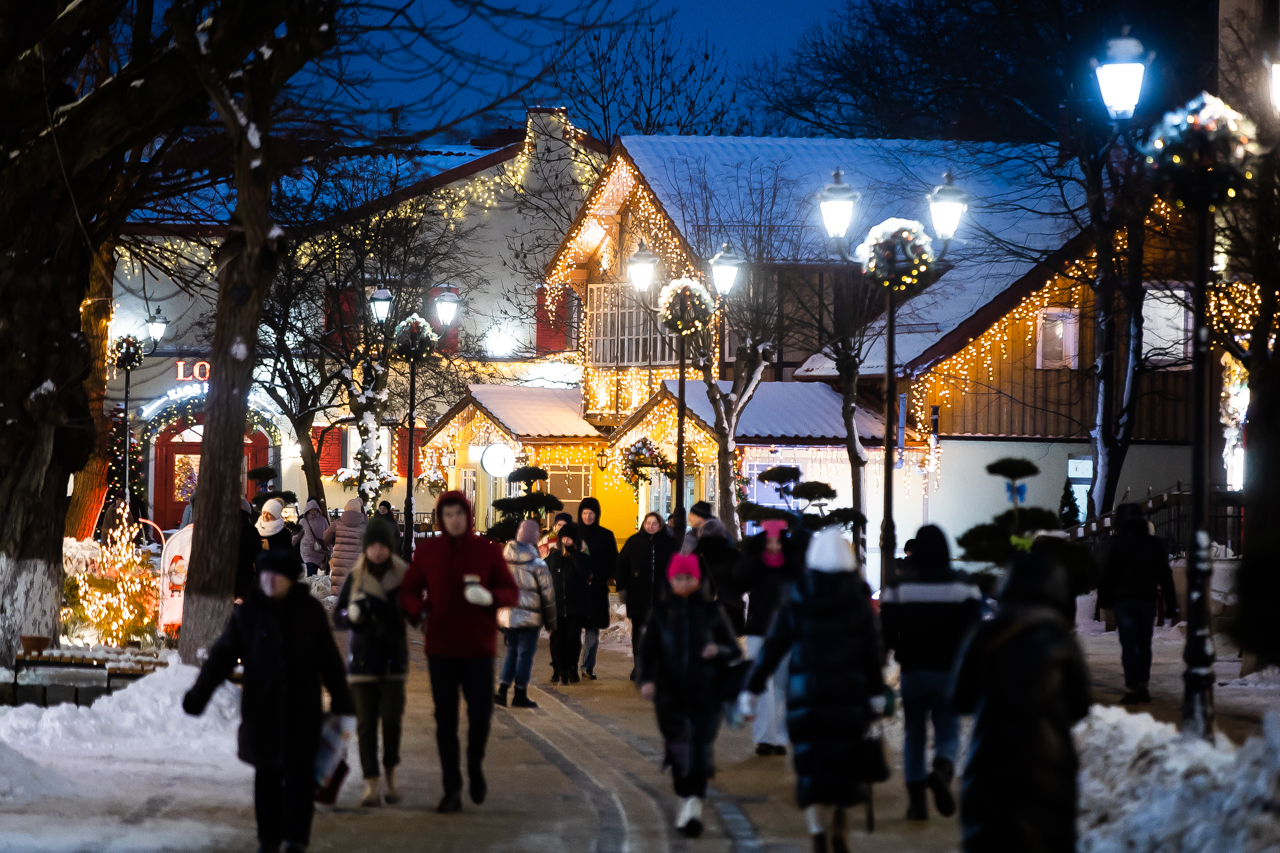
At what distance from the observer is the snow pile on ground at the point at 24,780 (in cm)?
926

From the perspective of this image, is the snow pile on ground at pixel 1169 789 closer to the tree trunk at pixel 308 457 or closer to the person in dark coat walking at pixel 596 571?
the person in dark coat walking at pixel 596 571

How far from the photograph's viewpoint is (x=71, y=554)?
20.1m

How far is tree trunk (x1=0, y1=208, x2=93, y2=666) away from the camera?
14.1 m

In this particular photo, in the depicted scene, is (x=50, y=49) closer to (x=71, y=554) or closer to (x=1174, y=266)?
(x=71, y=554)

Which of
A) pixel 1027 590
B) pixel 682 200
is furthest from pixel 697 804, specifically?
pixel 682 200

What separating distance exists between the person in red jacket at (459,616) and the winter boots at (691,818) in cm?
129

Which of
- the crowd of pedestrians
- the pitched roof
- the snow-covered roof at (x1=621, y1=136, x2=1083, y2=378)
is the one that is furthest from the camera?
the snow-covered roof at (x1=621, y1=136, x2=1083, y2=378)

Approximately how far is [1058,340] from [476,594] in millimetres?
24649

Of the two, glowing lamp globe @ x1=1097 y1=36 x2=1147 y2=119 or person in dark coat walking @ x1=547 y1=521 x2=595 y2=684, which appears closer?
glowing lamp globe @ x1=1097 y1=36 x2=1147 y2=119

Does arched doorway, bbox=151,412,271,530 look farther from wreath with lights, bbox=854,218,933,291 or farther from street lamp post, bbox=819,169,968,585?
wreath with lights, bbox=854,218,933,291

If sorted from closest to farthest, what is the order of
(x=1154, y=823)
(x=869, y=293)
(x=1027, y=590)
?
(x=1027, y=590) → (x=1154, y=823) → (x=869, y=293)

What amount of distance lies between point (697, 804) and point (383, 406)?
3017cm

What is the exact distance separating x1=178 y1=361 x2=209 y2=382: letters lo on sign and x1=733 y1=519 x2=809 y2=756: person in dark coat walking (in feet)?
119

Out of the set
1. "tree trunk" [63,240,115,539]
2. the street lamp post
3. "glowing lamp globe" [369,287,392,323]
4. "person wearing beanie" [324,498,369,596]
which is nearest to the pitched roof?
"glowing lamp globe" [369,287,392,323]
